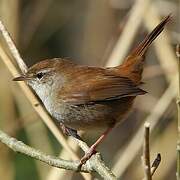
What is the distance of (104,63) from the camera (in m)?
4.77

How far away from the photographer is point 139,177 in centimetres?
425

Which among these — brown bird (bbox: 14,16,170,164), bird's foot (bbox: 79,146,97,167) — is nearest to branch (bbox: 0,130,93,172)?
bird's foot (bbox: 79,146,97,167)

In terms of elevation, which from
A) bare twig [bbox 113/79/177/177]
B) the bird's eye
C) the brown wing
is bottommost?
bare twig [bbox 113/79/177/177]

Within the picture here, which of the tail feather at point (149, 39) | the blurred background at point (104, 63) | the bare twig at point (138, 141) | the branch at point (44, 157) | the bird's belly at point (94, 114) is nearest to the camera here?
the branch at point (44, 157)

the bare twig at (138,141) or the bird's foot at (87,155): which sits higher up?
the bird's foot at (87,155)

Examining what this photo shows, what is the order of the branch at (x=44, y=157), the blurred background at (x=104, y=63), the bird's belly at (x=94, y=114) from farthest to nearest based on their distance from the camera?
the blurred background at (x=104, y=63), the bird's belly at (x=94, y=114), the branch at (x=44, y=157)

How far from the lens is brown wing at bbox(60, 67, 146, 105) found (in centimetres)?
325

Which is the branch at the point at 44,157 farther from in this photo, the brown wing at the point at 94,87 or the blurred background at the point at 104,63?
the brown wing at the point at 94,87

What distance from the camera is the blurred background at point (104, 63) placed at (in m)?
3.85

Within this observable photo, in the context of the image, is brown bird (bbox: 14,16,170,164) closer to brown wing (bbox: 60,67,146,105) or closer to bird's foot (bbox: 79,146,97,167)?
brown wing (bbox: 60,67,146,105)

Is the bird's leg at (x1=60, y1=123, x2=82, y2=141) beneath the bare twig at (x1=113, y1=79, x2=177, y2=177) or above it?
above

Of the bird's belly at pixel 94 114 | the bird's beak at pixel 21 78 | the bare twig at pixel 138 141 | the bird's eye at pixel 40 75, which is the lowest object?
the bare twig at pixel 138 141

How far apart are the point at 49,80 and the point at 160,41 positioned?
116 cm

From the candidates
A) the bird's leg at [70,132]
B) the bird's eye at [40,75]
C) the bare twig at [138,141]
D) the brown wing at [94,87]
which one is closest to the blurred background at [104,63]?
the bare twig at [138,141]
